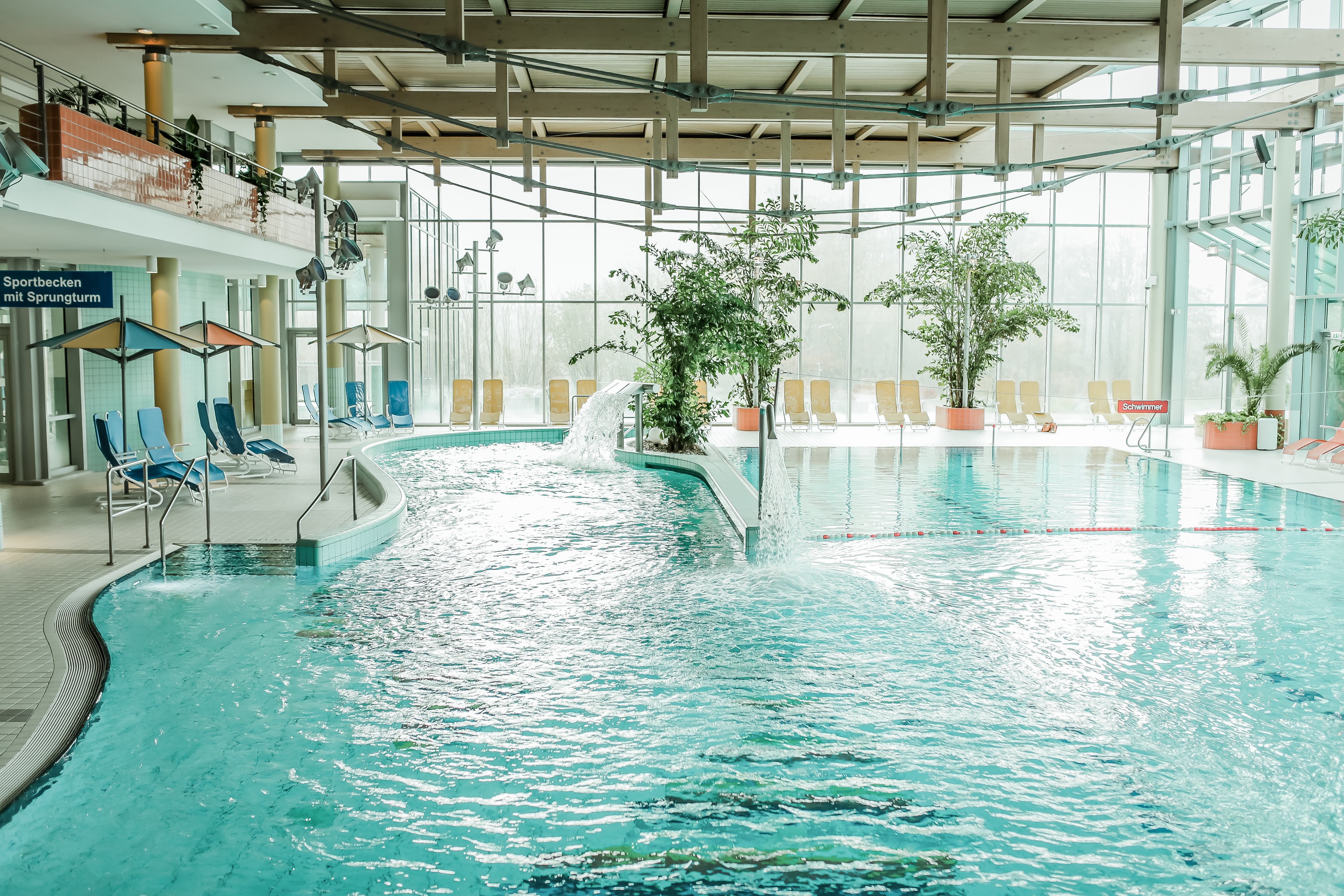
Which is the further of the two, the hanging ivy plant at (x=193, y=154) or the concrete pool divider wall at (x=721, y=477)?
the hanging ivy plant at (x=193, y=154)

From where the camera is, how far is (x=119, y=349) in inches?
391

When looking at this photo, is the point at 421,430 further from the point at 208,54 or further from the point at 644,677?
the point at 644,677

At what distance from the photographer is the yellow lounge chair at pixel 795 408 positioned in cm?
2034

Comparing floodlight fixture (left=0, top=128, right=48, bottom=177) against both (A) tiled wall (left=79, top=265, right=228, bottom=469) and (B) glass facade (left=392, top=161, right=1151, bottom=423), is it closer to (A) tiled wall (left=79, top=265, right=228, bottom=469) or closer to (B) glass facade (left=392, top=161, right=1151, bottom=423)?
(A) tiled wall (left=79, top=265, right=228, bottom=469)

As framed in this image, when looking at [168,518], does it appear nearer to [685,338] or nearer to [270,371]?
[685,338]

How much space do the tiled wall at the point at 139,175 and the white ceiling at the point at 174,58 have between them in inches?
48.1

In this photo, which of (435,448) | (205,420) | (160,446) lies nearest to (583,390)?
(435,448)

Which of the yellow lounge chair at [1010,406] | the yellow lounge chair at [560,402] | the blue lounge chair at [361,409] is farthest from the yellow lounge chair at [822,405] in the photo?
the blue lounge chair at [361,409]

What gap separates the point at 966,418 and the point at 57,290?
15.8 m

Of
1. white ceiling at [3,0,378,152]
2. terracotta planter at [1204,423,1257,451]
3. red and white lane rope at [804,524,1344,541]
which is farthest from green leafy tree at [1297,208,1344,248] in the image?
white ceiling at [3,0,378,152]

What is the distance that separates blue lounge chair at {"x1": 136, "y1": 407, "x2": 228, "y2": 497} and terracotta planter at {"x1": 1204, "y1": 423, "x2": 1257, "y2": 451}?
14.8m

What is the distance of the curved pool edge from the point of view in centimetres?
395

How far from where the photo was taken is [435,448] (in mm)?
16688

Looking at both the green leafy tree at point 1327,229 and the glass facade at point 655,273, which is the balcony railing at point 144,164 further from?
the green leafy tree at point 1327,229
